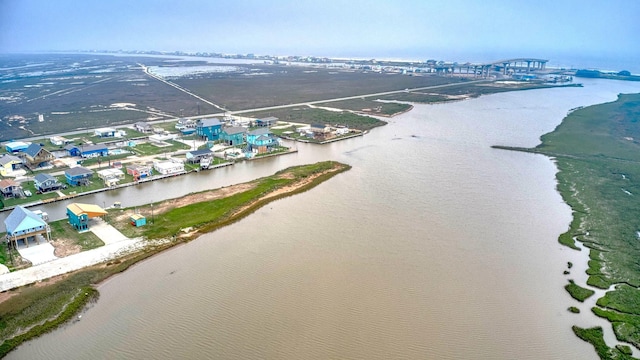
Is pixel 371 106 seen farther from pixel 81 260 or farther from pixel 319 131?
pixel 81 260

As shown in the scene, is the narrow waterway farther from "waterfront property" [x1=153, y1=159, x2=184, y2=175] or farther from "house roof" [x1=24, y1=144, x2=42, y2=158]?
"house roof" [x1=24, y1=144, x2=42, y2=158]

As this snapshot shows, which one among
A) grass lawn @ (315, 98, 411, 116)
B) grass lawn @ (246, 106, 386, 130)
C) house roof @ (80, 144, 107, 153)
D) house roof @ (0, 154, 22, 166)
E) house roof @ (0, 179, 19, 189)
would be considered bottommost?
house roof @ (0, 179, 19, 189)

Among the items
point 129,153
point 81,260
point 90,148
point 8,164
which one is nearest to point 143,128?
point 129,153

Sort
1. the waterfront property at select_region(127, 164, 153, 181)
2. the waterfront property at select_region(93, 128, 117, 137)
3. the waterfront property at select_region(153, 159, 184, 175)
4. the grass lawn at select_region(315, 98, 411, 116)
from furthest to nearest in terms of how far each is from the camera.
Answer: the grass lawn at select_region(315, 98, 411, 116), the waterfront property at select_region(93, 128, 117, 137), the waterfront property at select_region(153, 159, 184, 175), the waterfront property at select_region(127, 164, 153, 181)

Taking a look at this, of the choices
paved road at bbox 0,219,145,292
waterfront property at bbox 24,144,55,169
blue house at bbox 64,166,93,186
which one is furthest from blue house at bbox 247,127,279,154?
paved road at bbox 0,219,145,292

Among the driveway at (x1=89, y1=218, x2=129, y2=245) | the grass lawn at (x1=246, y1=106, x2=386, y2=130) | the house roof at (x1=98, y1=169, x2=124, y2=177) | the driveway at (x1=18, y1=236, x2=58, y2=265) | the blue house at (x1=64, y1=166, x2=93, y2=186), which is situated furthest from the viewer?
the grass lawn at (x1=246, y1=106, x2=386, y2=130)

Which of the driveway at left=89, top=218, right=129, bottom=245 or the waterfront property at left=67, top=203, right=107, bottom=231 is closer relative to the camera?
the driveway at left=89, top=218, right=129, bottom=245

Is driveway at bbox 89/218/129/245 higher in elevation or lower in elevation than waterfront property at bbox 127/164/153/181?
lower
